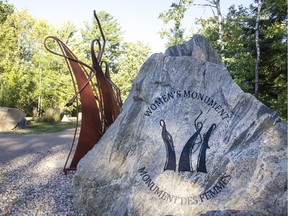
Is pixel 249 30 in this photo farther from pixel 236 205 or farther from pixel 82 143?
pixel 236 205

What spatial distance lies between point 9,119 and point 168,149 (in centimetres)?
1138

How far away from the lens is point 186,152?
3328mm

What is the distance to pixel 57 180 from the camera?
16.8 feet

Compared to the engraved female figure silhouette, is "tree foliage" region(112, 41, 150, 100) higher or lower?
higher

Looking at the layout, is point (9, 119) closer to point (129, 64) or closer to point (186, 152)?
point (186, 152)

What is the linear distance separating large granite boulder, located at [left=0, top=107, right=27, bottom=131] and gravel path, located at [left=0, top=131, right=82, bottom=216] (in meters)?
6.52

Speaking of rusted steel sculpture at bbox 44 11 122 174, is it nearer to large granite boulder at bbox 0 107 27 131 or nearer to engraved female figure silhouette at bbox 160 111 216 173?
engraved female figure silhouette at bbox 160 111 216 173

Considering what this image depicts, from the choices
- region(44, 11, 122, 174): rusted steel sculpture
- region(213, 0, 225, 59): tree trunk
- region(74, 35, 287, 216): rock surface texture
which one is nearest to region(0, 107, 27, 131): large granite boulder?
region(44, 11, 122, 174): rusted steel sculpture

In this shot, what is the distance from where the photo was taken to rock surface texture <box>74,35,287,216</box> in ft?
10.1

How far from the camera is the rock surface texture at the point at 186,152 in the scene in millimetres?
3068

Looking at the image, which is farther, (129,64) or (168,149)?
(129,64)

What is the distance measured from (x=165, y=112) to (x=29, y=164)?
4.12 meters

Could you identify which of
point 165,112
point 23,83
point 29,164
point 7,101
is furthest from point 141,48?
point 165,112

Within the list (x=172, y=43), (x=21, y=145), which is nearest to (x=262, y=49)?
(x=172, y=43)
